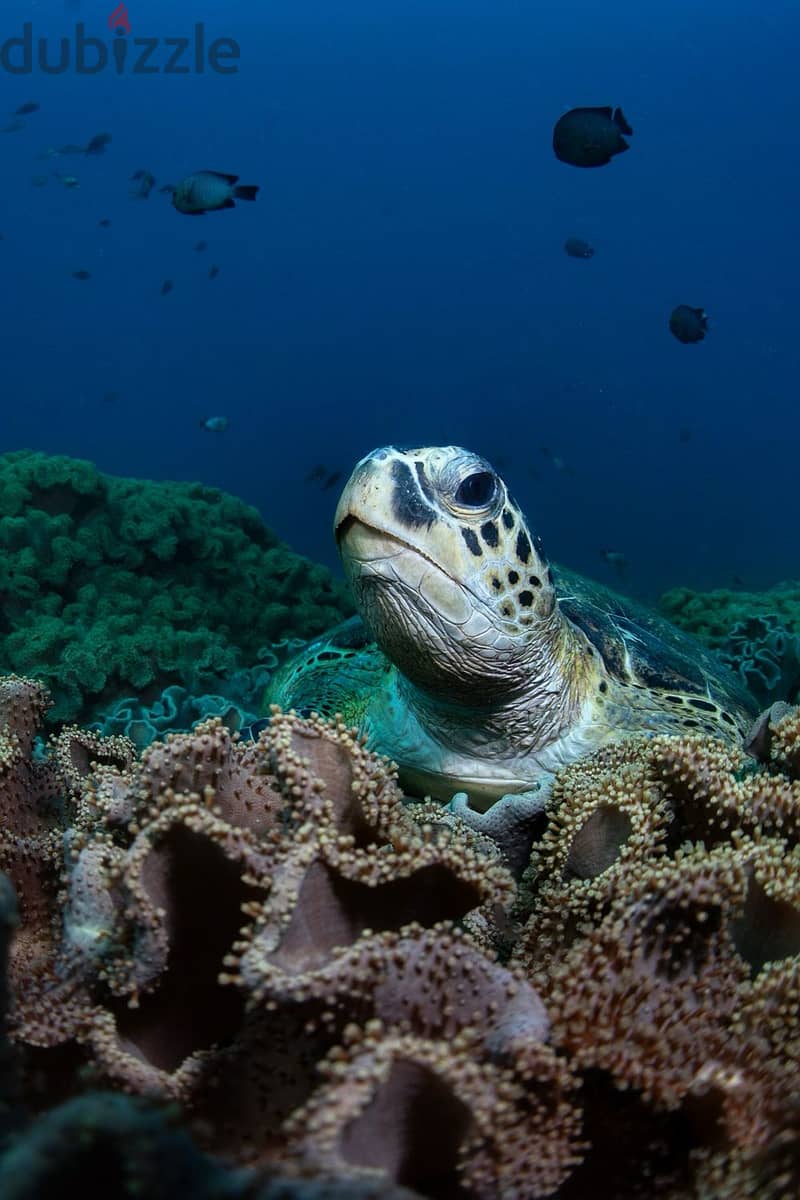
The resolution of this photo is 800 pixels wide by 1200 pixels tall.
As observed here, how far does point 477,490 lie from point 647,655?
4.35ft

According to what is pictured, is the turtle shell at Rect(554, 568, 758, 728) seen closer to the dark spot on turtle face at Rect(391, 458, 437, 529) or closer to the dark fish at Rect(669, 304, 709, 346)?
the dark spot on turtle face at Rect(391, 458, 437, 529)

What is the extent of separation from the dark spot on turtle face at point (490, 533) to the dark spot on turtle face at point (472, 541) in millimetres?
38

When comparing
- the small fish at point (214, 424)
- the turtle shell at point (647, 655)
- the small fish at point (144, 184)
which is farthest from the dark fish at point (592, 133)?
the small fish at point (144, 184)

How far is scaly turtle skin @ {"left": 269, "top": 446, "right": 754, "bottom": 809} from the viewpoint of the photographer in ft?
7.53

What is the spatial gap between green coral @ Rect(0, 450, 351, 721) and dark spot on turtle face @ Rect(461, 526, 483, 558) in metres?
2.23

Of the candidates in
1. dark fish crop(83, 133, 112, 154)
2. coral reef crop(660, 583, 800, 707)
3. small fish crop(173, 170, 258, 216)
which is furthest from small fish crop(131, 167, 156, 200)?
coral reef crop(660, 583, 800, 707)

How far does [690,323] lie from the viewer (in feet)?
26.4

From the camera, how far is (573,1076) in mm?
949

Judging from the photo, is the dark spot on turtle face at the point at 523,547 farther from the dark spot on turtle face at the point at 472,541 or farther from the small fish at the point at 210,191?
the small fish at the point at 210,191

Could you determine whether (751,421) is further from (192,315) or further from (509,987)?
(509,987)

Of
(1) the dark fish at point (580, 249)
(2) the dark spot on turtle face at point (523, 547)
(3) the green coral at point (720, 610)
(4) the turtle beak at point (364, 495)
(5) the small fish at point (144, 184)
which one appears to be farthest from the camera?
(5) the small fish at point (144, 184)

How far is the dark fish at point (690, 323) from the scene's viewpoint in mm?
8000

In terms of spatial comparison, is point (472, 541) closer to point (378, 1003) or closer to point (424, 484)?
point (424, 484)

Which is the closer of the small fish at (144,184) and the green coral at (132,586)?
the green coral at (132,586)
